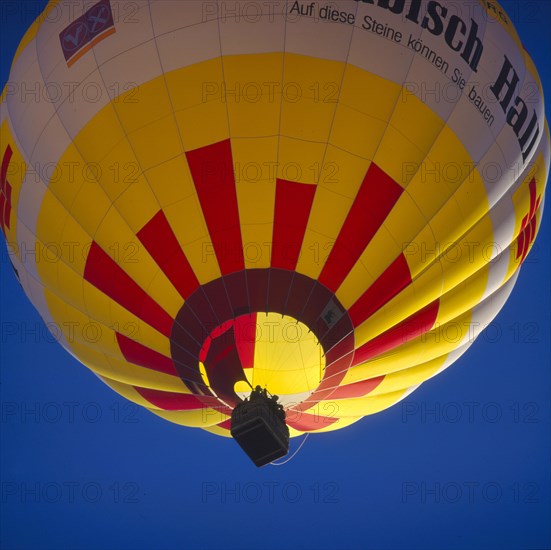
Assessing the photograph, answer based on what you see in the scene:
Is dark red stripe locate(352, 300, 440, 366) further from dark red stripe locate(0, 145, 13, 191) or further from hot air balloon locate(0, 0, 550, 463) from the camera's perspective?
dark red stripe locate(0, 145, 13, 191)

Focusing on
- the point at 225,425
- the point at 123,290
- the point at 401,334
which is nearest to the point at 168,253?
the point at 123,290

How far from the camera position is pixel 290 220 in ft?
25.3

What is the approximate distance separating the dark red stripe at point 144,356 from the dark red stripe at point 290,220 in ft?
3.80

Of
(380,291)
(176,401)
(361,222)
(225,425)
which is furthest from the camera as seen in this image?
(225,425)

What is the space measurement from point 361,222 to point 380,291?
1.67 feet

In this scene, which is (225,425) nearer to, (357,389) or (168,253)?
(357,389)

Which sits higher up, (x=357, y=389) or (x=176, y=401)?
(x=176, y=401)

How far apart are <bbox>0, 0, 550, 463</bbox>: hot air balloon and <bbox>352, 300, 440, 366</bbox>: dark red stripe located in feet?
0.07

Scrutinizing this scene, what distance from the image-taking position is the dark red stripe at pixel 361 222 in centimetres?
774

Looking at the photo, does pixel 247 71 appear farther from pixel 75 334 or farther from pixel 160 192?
pixel 75 334

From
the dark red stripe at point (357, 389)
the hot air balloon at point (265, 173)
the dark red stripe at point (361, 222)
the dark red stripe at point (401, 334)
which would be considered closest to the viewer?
the hot air balloon at point (265, 173)

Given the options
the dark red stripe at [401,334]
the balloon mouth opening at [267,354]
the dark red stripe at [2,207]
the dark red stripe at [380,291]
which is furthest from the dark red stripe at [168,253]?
the dark red stripe at [2,207]

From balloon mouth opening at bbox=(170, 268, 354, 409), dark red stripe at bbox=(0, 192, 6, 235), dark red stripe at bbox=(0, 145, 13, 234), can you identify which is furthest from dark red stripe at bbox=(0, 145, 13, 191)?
balloon mouth opening at bbox=(170, 268, 354, 409)

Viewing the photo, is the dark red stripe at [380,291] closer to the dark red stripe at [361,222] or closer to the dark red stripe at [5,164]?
the dark red stripe at [361,222]
